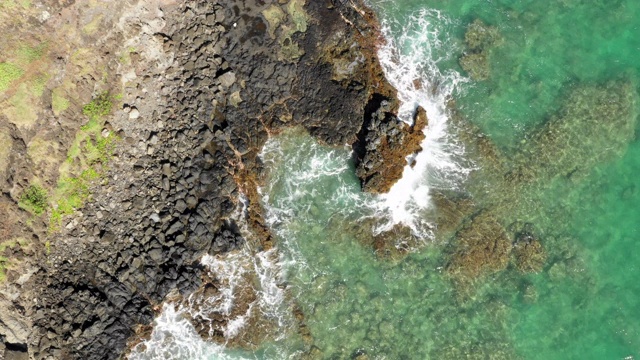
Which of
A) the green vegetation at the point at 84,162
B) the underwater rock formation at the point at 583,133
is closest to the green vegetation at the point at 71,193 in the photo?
the green vegetation at the point at 84,162

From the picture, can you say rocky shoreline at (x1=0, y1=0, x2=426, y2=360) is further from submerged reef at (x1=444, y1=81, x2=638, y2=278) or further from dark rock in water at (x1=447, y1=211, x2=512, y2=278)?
dark rock in water at (x1=447, y1=211, x2=512, y2=278)

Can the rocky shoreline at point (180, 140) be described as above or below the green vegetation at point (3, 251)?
above

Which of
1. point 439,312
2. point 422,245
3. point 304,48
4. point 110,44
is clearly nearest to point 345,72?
point 304,48

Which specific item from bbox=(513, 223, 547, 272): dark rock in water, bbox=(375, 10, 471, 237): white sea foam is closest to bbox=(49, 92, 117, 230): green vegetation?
bbox=(375, 10, 471, 237): white sea foam

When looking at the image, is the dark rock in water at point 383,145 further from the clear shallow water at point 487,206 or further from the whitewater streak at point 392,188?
the clear shallow water at point 487,206

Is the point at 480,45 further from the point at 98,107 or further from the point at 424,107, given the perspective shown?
the point at 98,107

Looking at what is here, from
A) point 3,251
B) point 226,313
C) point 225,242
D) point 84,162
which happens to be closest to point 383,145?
point 225,242
